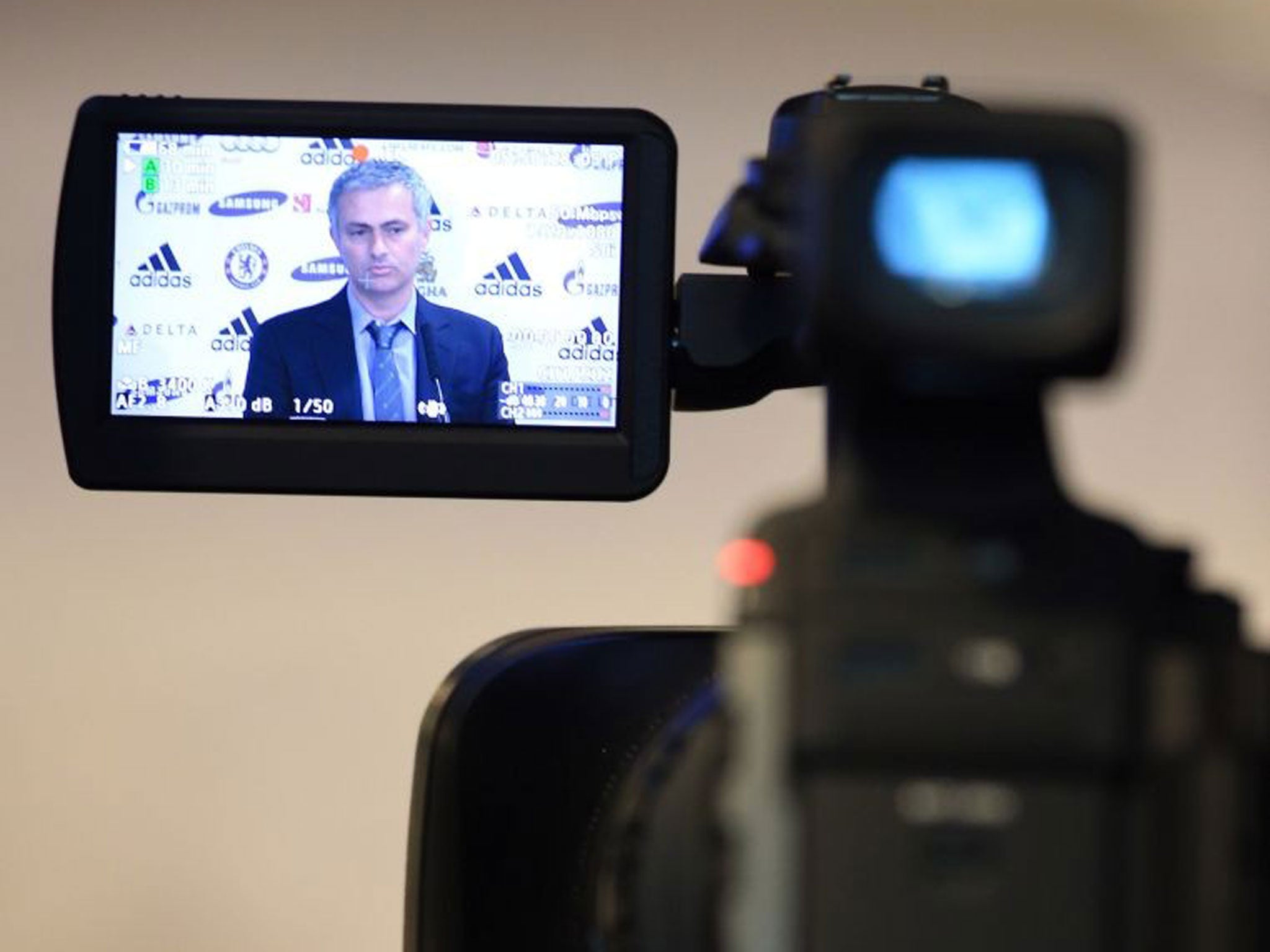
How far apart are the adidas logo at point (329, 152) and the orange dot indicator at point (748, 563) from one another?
1.41 ft

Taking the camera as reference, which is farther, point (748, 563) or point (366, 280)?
point (366, 280)

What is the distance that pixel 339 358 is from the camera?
0.83m

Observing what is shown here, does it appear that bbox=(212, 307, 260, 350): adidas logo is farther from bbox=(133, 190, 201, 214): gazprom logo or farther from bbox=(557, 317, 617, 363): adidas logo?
bbox=(557, 317, 617, 363): adidas logo

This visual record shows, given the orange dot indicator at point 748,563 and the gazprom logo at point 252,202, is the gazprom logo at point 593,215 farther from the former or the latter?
the orange dot indicator at point 748,563

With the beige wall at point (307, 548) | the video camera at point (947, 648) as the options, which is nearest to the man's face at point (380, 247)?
the video camera at point (947, 648)

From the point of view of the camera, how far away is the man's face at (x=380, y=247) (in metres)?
0.85

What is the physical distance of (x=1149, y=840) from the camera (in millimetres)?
343

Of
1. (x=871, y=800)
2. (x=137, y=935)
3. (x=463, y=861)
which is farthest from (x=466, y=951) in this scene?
(x=137, y=935)

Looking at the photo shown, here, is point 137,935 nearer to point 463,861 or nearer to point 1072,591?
point 463,861

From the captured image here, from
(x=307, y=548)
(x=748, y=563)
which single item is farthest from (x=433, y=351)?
(x=307, y=548)

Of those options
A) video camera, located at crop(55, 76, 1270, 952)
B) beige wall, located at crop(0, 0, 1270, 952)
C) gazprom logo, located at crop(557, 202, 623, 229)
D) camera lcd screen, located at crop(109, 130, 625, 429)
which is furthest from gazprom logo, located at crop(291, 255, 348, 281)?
beige wall, located at crop(0, 0, 1270, 952)

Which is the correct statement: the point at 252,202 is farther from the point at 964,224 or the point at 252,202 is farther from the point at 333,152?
the point at 964,224

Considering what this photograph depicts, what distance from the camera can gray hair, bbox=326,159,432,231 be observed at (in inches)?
31.1

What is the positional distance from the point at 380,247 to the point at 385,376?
86mm
